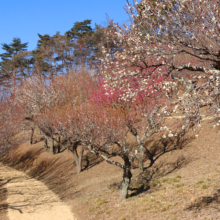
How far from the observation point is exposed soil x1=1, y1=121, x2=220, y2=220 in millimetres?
9083

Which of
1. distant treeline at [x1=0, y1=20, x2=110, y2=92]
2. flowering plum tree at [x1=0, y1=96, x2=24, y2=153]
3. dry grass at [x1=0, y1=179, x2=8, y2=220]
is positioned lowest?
dry grass at [x1=0, y1=179, x2=8, y2=220]

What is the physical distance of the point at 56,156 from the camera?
26.2 meters

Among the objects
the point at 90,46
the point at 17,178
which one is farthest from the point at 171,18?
the point at 90,46

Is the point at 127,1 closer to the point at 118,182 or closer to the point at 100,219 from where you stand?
the point at 100,219

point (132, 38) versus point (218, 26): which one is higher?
point (132, 38)

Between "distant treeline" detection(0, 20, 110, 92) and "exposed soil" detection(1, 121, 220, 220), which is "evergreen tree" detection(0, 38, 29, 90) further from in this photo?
"exposed soil" detection(1, 121, 220, 220)

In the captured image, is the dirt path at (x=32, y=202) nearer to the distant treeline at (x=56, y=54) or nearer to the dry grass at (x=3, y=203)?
the dry grass at (x=3, y=203)

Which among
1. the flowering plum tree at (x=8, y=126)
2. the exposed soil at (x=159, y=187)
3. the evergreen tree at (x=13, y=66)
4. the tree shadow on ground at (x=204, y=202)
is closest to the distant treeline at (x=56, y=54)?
the evergreen tree at (x=13, y=66)

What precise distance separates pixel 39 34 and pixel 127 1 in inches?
1575

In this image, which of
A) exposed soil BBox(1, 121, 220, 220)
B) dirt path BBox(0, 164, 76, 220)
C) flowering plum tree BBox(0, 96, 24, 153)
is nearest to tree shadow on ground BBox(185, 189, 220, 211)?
exposed soil BBox(1, 121, 220, 220)

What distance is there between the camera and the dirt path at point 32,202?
521 inches

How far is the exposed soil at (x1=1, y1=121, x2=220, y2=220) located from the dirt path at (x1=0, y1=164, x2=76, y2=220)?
64 cm

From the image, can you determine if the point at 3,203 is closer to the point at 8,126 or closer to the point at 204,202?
the point at 8,126

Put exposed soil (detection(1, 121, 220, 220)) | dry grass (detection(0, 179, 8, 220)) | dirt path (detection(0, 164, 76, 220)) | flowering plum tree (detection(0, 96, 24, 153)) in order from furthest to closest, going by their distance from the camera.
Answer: flowering plum tree (detection(0, 96, 24, 153)) < dry grass (detection(0, 179, 8, 220)) < dirt path (detection(0, 164, 76, 220)) < exposed soil (detection(1, 121, 220, 220))
